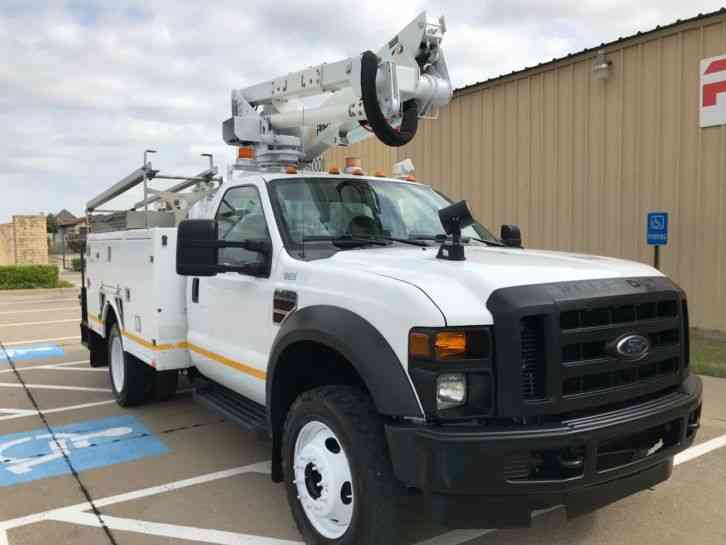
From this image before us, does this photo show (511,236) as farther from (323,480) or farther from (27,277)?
(27,277)

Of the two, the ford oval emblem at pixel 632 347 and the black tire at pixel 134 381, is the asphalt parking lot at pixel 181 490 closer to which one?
the black tire at pixel 134 381

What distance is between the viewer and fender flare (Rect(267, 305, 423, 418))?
2.55m

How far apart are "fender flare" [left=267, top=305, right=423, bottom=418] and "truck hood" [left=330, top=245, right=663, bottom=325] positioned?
0.27 meters

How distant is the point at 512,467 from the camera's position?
8.01ft

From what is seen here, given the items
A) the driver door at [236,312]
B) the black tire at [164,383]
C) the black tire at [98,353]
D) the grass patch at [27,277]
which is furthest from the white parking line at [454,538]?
the grass patch at [27,277]

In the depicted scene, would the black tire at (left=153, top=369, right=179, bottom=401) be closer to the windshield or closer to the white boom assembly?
the white boom assembly

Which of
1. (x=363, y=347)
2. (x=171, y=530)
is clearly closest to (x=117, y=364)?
(x=171, y=530)

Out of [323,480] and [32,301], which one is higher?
[323,480]

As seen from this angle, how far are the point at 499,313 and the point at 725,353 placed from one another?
6691mm

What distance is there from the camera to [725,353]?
782 cm

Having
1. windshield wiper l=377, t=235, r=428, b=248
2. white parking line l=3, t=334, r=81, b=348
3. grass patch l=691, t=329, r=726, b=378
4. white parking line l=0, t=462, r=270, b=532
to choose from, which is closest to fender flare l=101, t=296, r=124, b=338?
white parking line l=0, t=462, r=270, b=532

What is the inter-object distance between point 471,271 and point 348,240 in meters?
1.14

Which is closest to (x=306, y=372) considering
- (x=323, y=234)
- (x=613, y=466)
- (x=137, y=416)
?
(x=323, y=234)

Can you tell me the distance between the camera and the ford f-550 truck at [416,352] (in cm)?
250
